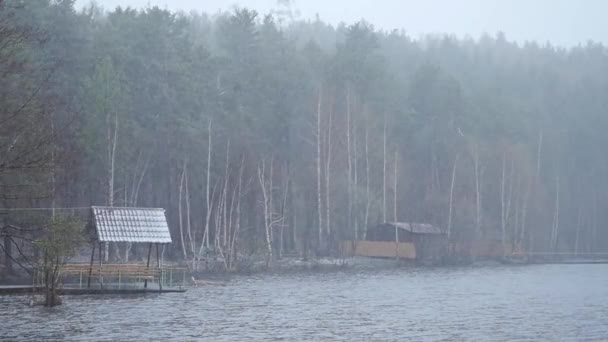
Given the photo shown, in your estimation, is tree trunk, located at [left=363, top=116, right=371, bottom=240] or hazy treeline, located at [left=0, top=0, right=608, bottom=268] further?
tree trunk, located at [left=363, top=116, right=371, bottom=240]

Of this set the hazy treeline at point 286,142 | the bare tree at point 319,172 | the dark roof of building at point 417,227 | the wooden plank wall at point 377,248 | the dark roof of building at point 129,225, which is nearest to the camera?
the dark roof of building at point 129,225

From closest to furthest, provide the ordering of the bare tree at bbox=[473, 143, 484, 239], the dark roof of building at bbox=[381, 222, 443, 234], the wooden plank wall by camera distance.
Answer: the wooden plank wall < the dark roof of building at bbox=[381, 222, 443, 234] < the bare tree at bbox=[473, 143, 484, 239]

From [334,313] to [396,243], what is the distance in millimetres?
40696

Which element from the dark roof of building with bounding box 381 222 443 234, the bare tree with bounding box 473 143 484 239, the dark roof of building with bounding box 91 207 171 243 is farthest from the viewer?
the bare tree with bounding box 473 143 484 239

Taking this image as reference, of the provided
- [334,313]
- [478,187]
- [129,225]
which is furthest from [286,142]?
[334,313]

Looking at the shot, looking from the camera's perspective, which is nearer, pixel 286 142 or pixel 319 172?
pixel 319 172

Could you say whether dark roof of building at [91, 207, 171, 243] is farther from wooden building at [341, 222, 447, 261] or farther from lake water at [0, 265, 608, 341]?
wooden building at [341, 222, 447, 261]

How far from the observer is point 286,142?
86312mm

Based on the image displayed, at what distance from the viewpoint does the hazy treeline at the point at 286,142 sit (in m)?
64.3

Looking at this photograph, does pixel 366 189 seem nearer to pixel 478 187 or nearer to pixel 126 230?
pixel 478 187

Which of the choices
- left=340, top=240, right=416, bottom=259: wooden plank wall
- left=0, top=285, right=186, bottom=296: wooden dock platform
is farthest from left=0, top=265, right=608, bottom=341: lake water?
left=340, top=240, right=416, bottom=259: wooden plank wall

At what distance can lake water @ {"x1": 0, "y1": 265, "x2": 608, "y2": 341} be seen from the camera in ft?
105

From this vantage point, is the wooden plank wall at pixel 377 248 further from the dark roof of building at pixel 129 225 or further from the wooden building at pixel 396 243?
the dark roof of building at pixel 129 225

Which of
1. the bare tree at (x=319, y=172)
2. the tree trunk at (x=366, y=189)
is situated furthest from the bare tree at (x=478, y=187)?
the bare tree at (x=319, y=172)
